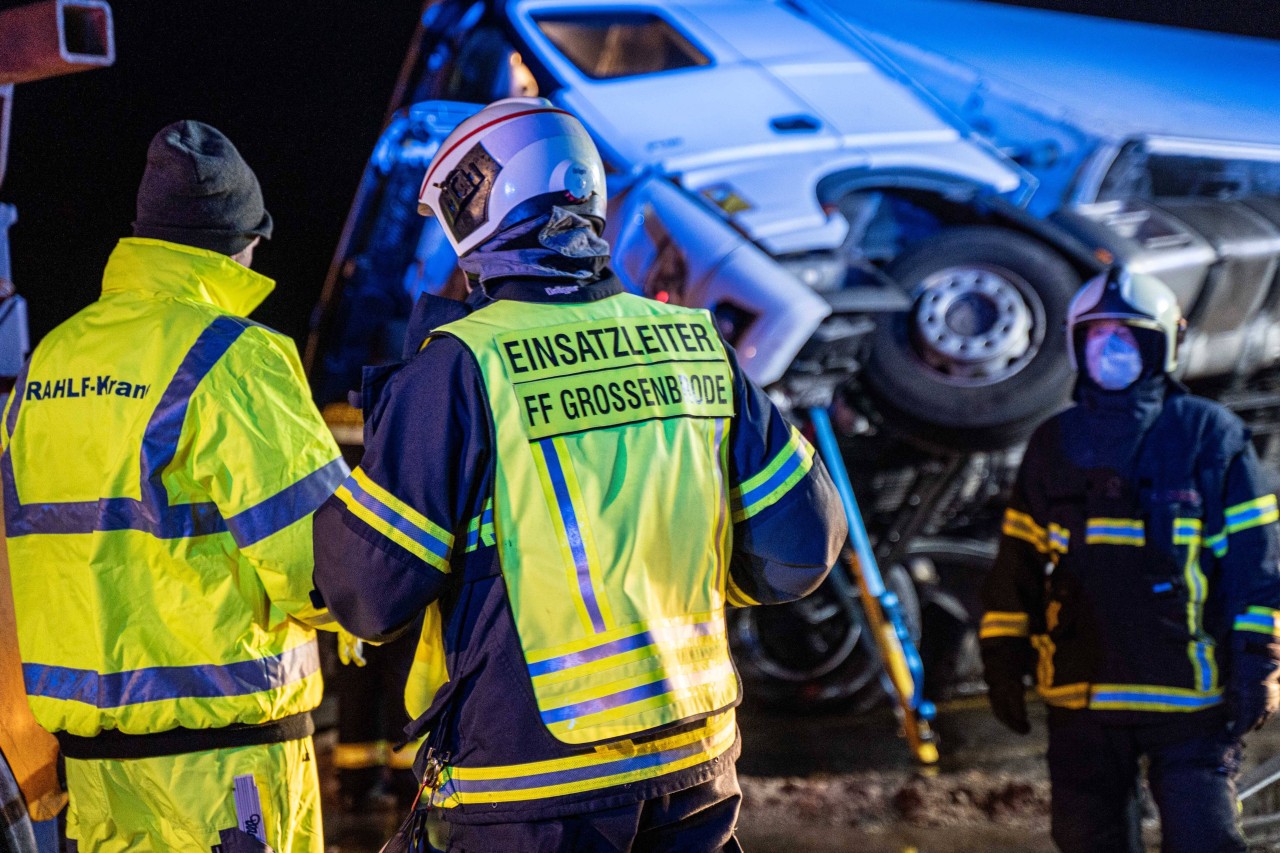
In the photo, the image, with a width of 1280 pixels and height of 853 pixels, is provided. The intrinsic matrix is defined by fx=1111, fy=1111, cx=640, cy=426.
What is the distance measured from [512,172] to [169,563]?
1012mm

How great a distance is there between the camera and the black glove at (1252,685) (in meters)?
2.95

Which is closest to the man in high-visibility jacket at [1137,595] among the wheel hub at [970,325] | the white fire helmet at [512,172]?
the wheel hub at [970,325]

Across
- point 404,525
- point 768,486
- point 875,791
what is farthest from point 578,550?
point 875,791

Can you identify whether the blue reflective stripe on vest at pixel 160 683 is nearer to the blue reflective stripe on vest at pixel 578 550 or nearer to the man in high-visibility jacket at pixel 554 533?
the man in high-visibility jacket at pixel 554 533

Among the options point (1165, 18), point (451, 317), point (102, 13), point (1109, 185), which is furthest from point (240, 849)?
point (1165, 18)

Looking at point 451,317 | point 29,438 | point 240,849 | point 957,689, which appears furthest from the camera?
point 957,689

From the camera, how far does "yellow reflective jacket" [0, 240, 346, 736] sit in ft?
6.95

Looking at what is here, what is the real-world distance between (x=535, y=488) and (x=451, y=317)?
1.23ft

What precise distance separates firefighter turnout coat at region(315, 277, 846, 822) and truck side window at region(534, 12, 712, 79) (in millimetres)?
2391

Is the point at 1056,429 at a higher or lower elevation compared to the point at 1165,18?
lower

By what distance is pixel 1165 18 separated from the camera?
4516 mm

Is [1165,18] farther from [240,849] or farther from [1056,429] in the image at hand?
[240,849]

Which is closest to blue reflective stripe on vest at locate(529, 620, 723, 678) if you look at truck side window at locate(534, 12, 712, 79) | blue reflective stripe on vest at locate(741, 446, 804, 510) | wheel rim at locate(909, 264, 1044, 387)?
blue reflective stripe on vest at locate(741, 446, 804, 510)

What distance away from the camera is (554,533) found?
5.80 feet
